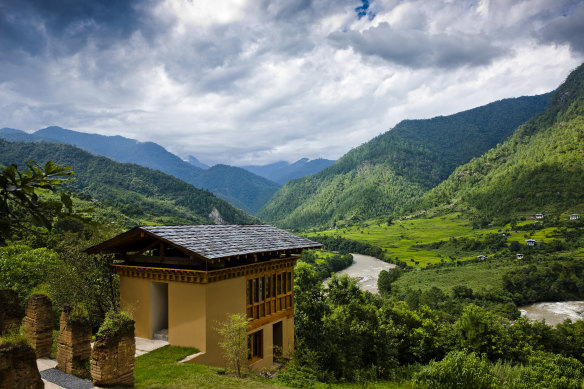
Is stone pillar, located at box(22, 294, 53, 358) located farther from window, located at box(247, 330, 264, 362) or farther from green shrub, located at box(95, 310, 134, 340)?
window, located at box(247, 330, 264, 362)

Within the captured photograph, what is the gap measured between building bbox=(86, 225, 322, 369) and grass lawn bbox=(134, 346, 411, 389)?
0.76 meters

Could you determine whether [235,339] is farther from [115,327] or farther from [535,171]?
[535,171]

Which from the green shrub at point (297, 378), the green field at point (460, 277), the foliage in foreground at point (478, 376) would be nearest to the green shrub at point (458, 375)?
the foliage in foreground at point (478, 376)

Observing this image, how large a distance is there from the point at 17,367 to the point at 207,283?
5.97 m

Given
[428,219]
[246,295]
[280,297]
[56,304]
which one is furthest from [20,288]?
[428,219]

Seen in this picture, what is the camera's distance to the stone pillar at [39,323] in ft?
34.2

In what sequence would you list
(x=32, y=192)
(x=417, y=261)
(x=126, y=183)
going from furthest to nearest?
(x=126, y=183)
(x=417, y=261)
(x=32, y=192)

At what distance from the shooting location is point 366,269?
95.1m

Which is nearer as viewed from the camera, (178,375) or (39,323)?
(178,375)

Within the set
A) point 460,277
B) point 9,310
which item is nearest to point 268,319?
point 9,310

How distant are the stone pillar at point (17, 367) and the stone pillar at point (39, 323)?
390 centimetres

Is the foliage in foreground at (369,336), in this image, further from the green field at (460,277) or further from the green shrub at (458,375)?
the green field at (460,277)

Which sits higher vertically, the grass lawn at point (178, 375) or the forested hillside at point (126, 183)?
the forested hillside at point (126, 183)

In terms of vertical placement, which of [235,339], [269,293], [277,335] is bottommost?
[277,335]
